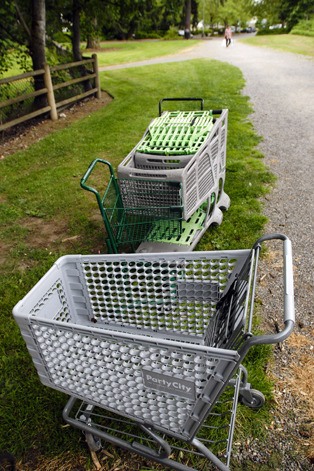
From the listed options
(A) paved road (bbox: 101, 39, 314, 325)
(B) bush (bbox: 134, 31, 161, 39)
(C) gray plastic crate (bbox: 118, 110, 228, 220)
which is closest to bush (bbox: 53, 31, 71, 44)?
(A) paved road (bbox: 101, 39, 314, 325)

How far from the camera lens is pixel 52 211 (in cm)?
533

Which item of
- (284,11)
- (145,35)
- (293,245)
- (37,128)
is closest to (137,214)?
(293,245)

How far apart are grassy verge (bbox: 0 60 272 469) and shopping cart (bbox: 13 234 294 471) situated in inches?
11.2

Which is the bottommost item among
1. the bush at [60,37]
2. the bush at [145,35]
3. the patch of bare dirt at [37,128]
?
the bush at [145,35]

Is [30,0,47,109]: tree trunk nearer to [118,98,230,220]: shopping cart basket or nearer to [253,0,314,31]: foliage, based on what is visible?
[118,98,230,220]: shopping cart basket

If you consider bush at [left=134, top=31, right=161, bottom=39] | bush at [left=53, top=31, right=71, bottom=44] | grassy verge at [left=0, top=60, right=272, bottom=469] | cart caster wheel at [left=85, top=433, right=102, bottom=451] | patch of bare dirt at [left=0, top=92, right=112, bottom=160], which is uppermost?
bush at [left=53, top=31, right=71, bottom=44]

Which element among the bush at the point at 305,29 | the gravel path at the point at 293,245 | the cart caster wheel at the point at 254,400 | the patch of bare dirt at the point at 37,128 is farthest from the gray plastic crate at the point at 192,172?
the bush at the point at 305,29

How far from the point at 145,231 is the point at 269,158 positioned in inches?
152

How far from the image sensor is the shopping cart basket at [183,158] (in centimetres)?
354

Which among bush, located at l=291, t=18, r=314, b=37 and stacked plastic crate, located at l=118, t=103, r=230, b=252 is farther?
bush, located at l=291, t=18, r=314, b=37

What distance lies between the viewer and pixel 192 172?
3.61 m

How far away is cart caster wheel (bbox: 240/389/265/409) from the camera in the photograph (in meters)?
2.45

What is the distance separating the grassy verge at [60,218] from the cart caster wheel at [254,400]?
0.06 meters

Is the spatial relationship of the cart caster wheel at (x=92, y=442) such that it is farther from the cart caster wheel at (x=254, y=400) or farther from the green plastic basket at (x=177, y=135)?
the green plastic basket at (x=177, y=135)
